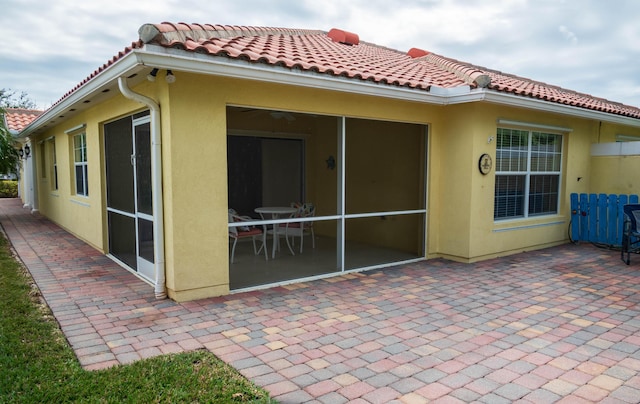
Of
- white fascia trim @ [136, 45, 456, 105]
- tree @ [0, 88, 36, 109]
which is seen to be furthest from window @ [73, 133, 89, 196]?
tree @ [0, 88, 36, 109]

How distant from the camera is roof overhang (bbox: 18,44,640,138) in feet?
14.1

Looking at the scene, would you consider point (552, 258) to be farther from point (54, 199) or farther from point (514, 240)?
point (54, 199)

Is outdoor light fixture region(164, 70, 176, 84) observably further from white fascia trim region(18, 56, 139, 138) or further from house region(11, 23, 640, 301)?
white fascia trim region(18, 56, 139, 138)

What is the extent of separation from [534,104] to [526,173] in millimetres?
1390

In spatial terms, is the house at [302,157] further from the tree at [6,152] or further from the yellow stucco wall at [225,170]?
the tree at [6,152]

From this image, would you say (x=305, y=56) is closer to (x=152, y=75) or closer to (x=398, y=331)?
(x=152, y=75)

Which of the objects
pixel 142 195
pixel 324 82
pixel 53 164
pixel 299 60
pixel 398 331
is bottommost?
pixel 398 331

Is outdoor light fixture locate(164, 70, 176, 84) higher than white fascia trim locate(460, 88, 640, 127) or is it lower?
lower

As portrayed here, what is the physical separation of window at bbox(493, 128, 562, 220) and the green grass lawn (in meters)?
5.95

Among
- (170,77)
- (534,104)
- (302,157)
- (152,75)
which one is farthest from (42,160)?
(534,104)

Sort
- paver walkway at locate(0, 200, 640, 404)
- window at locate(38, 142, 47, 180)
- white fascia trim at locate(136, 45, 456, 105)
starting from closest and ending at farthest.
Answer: paver walkway at locate(0, 200, 640, 404)
white fascia trim at locate(136, 45, 456, 105)
window at locate(38, 142, 47, 180)

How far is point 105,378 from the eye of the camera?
121 inches

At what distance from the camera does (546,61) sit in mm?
17062

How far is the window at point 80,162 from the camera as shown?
8.88 m
